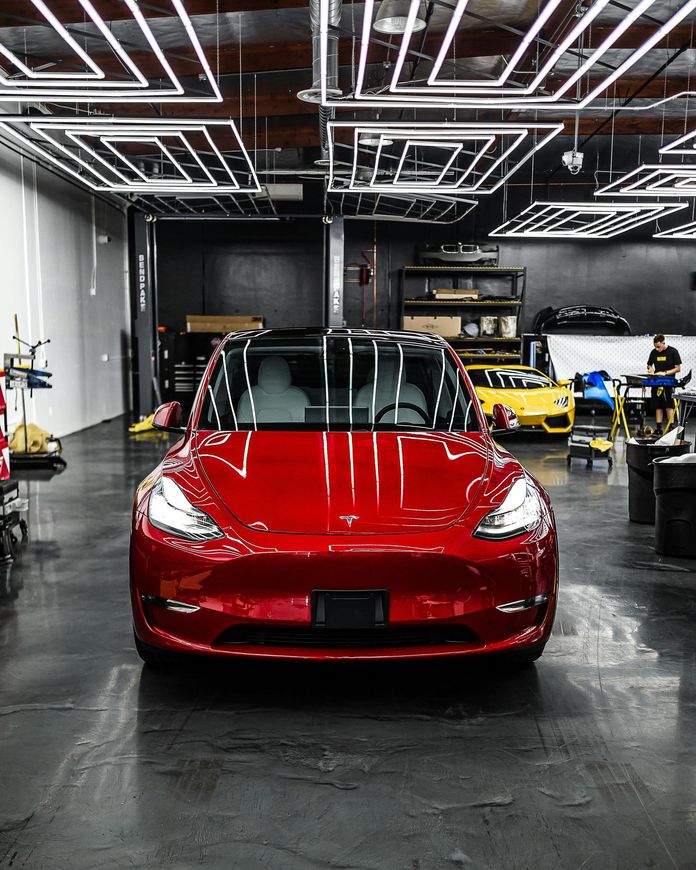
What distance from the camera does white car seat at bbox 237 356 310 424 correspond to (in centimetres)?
369

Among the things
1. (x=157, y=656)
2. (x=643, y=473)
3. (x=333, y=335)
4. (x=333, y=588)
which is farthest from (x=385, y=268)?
(x=333, y=588)

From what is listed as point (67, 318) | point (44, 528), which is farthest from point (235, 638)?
point (67, 318)

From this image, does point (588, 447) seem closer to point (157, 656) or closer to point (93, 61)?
point (93, 61)

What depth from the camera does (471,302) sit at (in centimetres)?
1712

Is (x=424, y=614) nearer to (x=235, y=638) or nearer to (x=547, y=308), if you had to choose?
(x=235, y=638)

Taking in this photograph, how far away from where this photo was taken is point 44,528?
5.90 metres

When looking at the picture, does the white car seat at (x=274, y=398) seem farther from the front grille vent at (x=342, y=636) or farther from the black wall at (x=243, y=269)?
the black wall at (x=243, y=269)

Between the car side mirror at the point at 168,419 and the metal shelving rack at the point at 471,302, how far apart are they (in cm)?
1299

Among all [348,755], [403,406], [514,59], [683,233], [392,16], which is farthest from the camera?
[683,233]

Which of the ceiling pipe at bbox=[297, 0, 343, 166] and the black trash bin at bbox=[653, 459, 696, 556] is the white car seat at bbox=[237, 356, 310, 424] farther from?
the ceiling pipe at bbox=[297, 0, 343, 166]

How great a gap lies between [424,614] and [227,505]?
0.82 meters

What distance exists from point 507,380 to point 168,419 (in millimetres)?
8777

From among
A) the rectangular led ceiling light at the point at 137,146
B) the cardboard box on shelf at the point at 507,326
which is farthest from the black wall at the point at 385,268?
the rectangular led ceiling light at the point at 137,146

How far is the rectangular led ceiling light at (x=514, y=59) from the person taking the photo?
498 centimetres
